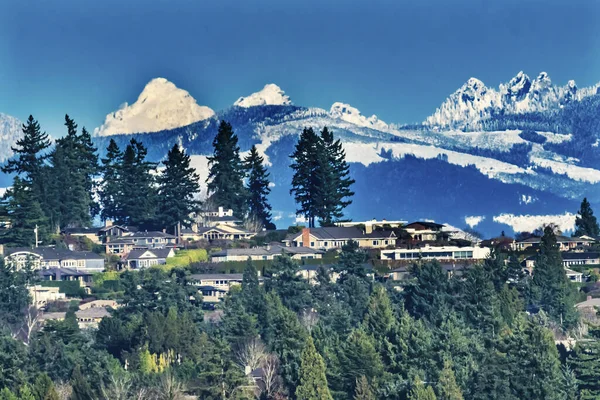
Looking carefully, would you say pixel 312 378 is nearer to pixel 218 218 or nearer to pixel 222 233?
pixel 222 233

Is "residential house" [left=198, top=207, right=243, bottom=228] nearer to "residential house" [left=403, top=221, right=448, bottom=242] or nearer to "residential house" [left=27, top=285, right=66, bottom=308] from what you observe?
"residential house" [left=403, top=221, right=448, bottom=242]

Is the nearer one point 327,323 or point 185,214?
point 327,323

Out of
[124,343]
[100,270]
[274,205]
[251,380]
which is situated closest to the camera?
[251,380]

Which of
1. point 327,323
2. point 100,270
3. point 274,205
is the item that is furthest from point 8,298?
point 274,205

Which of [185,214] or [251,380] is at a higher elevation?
[185,214]

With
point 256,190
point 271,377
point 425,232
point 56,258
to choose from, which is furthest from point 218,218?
point 271,377

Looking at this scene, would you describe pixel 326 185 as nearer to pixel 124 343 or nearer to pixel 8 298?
pixel 8 298

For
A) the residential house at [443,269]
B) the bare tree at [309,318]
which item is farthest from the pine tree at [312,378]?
the residential house at [443,269]
